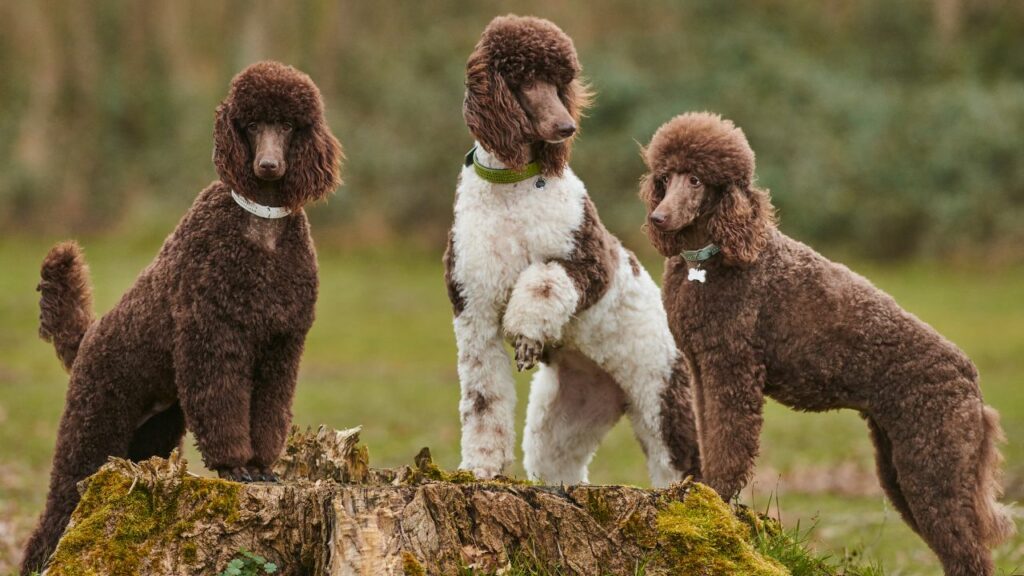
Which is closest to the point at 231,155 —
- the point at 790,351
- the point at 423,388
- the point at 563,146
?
the point at 563,146

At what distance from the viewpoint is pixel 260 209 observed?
5.06m

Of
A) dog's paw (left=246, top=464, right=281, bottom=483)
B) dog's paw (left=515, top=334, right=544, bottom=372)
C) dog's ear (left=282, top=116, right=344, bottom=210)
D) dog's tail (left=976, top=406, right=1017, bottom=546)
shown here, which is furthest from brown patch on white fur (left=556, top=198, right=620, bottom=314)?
dog's tail (left=976, top=406, right=1017, bottom=546)

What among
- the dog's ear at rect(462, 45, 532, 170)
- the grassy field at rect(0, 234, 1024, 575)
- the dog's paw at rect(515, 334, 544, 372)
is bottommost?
the dog's paw at rect(515, 334, 544, 372)

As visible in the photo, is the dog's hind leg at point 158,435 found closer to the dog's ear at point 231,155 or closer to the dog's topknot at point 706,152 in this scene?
the dog's ear at point 231,155

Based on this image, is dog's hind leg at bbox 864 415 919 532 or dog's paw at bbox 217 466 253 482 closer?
dog's paw at bbox 217 466 253 482

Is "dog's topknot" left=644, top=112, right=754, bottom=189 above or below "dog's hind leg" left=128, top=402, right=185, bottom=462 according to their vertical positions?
above

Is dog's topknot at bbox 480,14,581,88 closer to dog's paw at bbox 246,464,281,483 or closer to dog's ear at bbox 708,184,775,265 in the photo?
dog's ear at bbox 708,184,775,265

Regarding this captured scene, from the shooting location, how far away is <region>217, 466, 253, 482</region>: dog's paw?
16.1ft

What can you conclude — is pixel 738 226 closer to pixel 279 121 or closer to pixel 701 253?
pixel 701 253

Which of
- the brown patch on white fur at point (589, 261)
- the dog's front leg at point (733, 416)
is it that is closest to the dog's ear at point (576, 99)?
the brown patch on white fur at point (589, 261)

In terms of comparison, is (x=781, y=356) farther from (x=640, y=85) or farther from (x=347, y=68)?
(x=347, y=68)

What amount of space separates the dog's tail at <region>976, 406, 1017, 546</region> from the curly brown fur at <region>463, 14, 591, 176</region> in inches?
82.8

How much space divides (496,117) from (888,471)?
2.22 metres

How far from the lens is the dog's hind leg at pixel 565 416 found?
616 centimetres
